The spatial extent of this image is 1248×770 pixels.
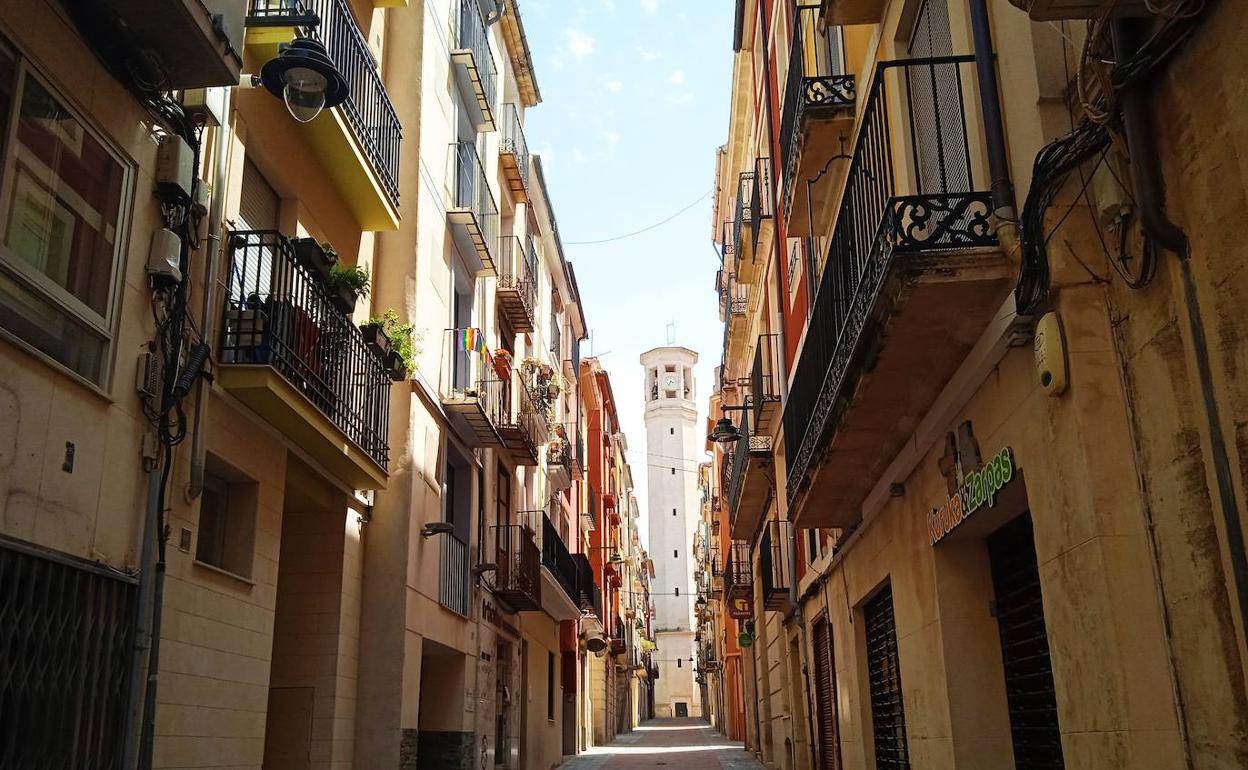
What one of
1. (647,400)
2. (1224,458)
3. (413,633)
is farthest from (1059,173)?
(647,400)

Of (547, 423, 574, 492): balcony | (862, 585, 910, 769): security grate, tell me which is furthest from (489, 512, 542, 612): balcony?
(862, 585, 910, 769): security grate

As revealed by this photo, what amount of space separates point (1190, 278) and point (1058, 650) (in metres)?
2.27

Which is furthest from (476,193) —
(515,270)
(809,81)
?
(809,81)

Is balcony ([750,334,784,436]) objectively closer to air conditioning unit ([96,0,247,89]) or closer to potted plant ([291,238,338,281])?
potted plant ([291,238,338,281])

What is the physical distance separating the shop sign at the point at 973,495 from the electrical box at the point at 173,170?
18.9 ft

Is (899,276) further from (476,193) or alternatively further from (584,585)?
(584,585)

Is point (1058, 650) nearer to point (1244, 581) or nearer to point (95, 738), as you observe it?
point (1244, 581)

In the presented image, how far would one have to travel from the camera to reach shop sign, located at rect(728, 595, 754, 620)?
98.8ft

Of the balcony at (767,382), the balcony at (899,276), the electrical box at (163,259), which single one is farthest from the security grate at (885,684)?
the electrical box at (163,259)

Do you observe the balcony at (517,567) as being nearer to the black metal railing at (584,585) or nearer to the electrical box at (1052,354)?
the black metal railing at (584,585)

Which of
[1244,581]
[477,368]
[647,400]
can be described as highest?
[647,400]

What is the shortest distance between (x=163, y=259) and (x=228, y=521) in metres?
2.81

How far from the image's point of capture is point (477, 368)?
54.3 feet

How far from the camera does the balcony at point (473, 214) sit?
15.5m
